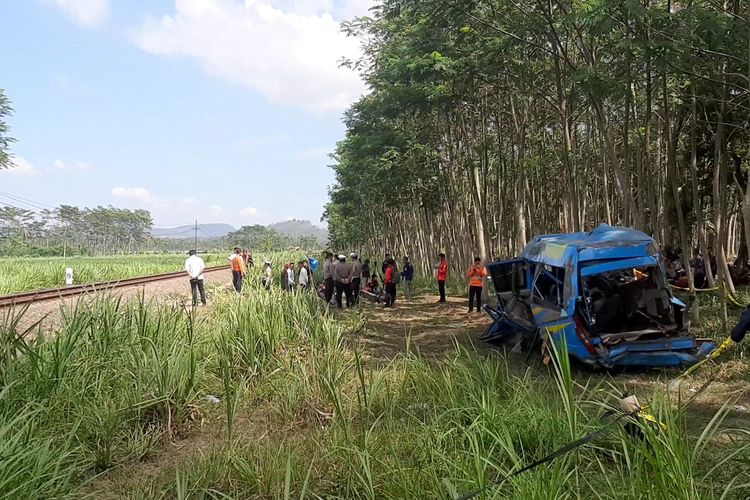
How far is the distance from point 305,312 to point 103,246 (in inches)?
5264

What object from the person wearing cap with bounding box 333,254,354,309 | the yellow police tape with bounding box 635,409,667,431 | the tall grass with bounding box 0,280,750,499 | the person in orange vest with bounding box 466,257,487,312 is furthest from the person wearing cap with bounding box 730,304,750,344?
the person wearing cap with bounding box 333,254,354,309

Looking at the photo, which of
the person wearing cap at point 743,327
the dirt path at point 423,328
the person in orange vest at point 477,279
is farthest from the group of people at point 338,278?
the person wearing cap at point 743,327

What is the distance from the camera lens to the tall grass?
121 inches

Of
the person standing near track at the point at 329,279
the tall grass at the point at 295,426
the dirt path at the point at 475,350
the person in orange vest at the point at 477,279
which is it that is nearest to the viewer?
the tall grass at the point at 295,426

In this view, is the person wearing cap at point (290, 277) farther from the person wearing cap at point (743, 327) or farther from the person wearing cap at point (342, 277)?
the person wearing cap at point (743, 327)

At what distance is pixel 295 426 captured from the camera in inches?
200

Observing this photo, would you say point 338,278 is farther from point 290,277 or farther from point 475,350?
point 475,350

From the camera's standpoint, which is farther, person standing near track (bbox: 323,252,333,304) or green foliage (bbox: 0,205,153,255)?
green foliage (bbox: 0,205,153,255)

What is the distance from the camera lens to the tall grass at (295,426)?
3.07 meters

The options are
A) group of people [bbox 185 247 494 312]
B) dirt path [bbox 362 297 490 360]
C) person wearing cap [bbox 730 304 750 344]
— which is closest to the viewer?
person wearing cap [bbox 730 304 750 344]

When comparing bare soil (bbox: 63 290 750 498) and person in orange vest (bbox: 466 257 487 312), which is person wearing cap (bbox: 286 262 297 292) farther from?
person in orange vest (bbox: 466 257 487 312)

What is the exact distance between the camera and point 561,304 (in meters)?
7.41

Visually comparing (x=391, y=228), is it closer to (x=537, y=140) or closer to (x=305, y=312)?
(x=537, y=140)

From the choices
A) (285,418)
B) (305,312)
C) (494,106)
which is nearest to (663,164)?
(494,106)
